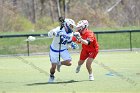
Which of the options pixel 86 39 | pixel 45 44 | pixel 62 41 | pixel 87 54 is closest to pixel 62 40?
pixel 62 41

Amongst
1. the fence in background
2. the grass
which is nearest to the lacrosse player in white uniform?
the grass

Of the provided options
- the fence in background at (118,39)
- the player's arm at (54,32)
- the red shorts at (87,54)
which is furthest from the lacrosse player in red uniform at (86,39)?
the fence in background at (118,39)

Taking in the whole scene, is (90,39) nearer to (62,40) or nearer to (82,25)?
→ (82,25)

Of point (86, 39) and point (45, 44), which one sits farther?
point (45, 44)

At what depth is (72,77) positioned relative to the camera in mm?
17391

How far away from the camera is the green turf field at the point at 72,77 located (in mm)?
14461

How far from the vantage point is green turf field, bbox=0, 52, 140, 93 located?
47.4 ft

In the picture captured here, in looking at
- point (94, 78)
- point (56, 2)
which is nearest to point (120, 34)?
point (94, 78)

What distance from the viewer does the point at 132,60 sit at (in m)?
23.2

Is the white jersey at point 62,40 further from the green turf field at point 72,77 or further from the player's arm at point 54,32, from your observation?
the green turf field at point 72,77

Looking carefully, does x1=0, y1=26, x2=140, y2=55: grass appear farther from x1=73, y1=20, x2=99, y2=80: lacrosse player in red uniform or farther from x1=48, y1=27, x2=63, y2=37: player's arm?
x1=48, y1=27, x2=63, y2=37: player's arm

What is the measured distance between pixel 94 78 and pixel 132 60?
6.56m

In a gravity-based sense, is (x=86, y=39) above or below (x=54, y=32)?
below

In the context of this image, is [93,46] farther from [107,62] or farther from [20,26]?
[20,26]
